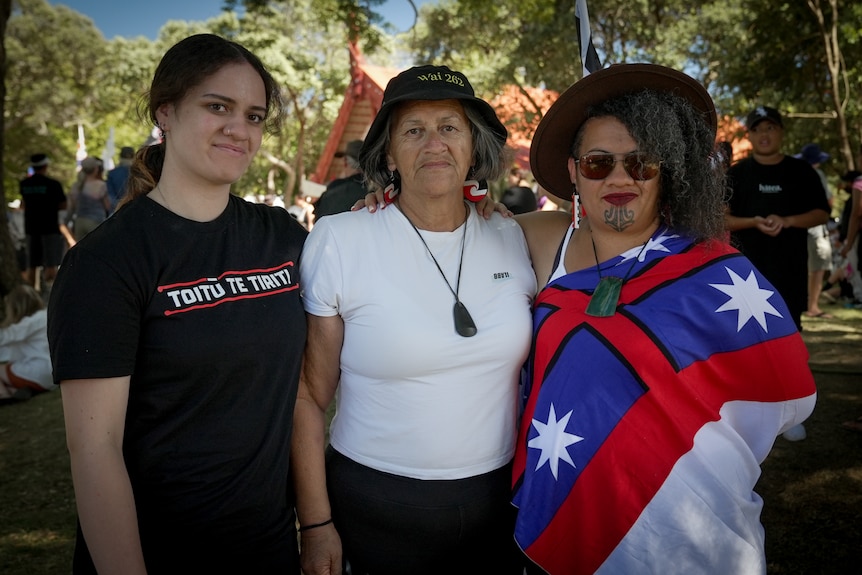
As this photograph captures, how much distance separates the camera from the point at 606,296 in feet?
6.79

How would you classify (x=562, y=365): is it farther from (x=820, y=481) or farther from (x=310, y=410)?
(x=820, y=481)

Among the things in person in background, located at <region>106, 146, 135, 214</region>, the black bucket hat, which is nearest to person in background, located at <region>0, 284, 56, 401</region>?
person in background, located at <region>106, 146, 135, 214</region>

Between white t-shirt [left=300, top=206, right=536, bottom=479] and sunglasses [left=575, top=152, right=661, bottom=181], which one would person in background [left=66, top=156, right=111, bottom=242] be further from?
sunglasses [left=575, top=152, right=661, bottom=181]

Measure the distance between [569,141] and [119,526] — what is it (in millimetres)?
1961

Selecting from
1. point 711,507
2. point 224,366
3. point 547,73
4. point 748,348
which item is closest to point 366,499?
point 224,366

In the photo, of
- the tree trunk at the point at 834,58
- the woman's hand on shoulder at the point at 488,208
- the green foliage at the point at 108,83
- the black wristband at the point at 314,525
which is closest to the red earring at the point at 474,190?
the woman's hand on shoulder at the point at 488,208

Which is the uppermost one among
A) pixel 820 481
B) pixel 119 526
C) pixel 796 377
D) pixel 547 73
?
pixel 547 73

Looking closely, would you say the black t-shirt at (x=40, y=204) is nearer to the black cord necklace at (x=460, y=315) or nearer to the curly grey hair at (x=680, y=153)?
the black cord necklace at (x=460, y=315)

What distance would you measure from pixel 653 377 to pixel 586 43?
1509mm

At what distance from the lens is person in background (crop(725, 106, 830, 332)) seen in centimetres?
475

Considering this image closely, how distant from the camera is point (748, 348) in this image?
1938mm

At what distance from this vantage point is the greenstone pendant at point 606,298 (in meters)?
2.04

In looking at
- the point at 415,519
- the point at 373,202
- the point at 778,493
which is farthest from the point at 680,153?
the point at 778,493

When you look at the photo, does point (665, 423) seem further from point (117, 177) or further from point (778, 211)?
point (117, 177)
